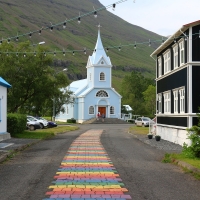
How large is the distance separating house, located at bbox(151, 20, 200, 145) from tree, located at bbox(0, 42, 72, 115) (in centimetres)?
1147

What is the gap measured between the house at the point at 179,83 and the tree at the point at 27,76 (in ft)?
37.6

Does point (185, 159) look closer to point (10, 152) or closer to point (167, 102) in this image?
point (10, 152)

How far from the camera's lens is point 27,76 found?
39.2m

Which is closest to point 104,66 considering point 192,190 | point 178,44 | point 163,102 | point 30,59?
point 30,59

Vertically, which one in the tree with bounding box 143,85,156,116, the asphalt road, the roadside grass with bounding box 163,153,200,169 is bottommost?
the asphalt road

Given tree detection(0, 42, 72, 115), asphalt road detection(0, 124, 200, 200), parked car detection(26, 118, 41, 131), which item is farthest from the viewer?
parked car detection(26, 118, 41, 131)

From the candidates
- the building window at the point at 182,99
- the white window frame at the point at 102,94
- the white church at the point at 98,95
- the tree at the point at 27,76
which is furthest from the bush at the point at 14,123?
the white window frame at the point at 102,94

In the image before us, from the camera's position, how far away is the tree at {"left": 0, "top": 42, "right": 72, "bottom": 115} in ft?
125

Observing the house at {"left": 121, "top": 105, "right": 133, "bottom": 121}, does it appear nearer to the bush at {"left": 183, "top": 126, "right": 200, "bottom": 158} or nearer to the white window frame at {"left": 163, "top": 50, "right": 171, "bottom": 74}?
the white window frame at {"left": 163, "top": 50, "right": 171, "bottom": 74}

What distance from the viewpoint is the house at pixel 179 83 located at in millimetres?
22736

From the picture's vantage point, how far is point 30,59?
3884 centimetres

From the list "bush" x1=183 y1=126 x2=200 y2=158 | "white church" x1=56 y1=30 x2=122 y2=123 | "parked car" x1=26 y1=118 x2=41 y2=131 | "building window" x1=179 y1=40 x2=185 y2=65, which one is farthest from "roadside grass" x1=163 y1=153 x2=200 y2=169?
"white church" x1=56 y1=30 x2=122 y2=123

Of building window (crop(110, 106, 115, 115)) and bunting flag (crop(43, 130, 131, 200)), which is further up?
building window (crop(110, 106, 115, 115))

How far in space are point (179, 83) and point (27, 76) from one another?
703 inches
